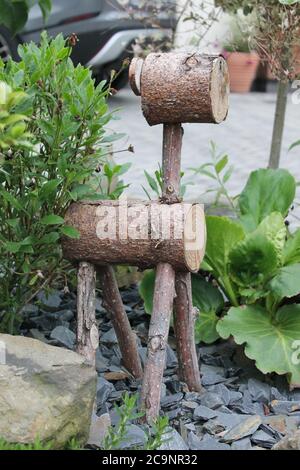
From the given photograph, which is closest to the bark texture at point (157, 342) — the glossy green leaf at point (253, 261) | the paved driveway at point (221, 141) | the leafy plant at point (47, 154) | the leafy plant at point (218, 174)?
the leafy plant at point (47, 154)

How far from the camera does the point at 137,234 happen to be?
2787 millimetres

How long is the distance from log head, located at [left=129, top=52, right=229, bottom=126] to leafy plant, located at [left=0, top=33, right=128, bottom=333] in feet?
0.49

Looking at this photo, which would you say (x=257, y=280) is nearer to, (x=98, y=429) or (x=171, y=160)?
(x=171, y=160)

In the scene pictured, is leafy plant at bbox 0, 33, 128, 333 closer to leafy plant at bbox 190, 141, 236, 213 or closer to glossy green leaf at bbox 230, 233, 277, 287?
glossy green leaf at bbox 230, 233, 277, 287

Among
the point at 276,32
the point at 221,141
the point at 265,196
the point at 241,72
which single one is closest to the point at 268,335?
the point at 265,196

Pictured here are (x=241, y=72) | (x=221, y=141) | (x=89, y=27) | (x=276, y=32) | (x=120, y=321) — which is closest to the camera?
(x=120, y=321)

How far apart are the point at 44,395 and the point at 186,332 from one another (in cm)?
70

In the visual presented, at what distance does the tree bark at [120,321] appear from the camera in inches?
120

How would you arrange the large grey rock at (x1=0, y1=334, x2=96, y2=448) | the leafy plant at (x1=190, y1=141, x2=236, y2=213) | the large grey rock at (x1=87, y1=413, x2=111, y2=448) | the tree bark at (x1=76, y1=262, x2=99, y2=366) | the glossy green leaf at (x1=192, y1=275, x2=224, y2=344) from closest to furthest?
the large grey rock at (x1=0, y1=334, x2=96, y2=448)
the large grey rock at (x1=87, y1=413, x2=111, y2=448)
the tree bark at (x1=76, y1=262, x2=99, y2=366)
the glossy green leaf at (x1=192, y1=275, x2=224, y2=344)
the leafy plant at (x1=190, y1=141, x2=236, y2=213)

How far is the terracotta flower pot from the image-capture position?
38.7 ft

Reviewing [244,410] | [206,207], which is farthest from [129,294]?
[244,410]

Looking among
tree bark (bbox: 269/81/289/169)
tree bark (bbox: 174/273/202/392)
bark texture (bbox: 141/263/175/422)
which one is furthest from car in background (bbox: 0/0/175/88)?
bark texture (bbox: 141/263/175/422)

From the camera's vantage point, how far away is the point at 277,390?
321 cm
